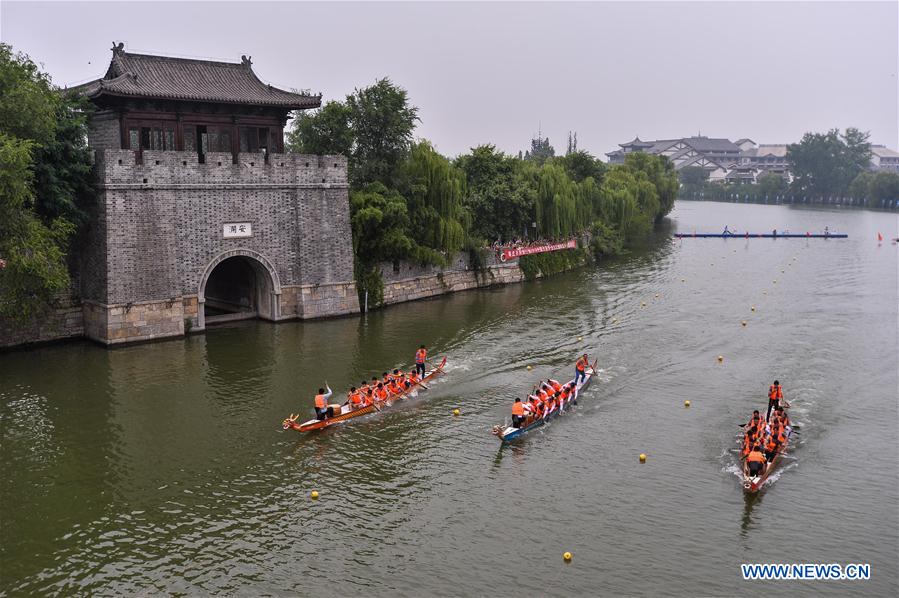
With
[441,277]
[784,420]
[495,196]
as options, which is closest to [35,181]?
[441,277]

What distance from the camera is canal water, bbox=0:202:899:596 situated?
12.4 m

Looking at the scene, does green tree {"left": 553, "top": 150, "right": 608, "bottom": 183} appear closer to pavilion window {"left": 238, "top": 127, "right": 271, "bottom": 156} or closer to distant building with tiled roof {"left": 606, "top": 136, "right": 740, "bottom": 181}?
pavilion window {"left": 238, "top": 127, "right": 271, "bottom": 156}

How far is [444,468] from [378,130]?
20096 millimetres

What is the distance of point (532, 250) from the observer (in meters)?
40.7

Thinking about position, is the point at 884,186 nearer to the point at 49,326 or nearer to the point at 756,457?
the point at 756,457

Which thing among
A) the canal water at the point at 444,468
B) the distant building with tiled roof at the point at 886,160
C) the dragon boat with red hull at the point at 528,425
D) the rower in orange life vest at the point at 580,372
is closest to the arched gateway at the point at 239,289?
the canal water at the point at 444,468

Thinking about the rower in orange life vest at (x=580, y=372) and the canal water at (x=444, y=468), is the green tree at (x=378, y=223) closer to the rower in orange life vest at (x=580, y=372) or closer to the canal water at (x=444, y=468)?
the canal water at (x=444, y=468)

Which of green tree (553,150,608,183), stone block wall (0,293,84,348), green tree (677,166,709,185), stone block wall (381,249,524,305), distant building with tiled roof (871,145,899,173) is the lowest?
stone block wall (0,293,84,348)

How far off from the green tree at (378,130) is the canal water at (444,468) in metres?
7.38

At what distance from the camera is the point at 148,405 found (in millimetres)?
19594

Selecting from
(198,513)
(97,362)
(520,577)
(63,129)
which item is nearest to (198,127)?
(63,129)

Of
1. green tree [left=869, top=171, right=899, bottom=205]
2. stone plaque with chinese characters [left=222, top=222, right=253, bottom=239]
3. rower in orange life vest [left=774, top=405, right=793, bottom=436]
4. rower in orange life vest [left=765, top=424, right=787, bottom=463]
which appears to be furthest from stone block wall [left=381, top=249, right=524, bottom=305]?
green tree [left=869, top=171, right=899, bottom=205]

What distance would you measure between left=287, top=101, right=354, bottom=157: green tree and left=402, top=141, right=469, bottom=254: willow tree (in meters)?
2.85

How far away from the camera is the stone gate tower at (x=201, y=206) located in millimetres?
24516
